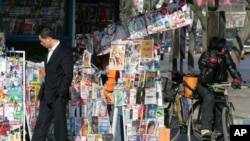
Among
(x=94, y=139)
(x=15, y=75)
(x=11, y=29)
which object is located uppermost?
(x=11, y=29)

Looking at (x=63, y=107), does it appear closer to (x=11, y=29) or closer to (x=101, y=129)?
(x=101, y=129)

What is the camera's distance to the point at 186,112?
1045cm

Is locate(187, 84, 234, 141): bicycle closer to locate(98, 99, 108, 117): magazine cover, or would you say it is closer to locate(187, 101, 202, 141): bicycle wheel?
locate(187, 101, 202, 141): bicycle wheel

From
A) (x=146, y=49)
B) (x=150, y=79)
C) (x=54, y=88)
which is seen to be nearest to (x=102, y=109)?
(x=150, y=79)

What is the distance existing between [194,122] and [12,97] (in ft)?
9.70

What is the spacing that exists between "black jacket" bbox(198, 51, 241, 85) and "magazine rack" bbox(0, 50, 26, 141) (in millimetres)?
2676

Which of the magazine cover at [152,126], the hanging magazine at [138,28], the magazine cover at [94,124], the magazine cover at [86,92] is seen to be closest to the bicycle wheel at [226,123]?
the magazine cover at [152,126]

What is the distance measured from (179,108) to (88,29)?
7.35 feet

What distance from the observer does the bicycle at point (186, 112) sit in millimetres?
10008

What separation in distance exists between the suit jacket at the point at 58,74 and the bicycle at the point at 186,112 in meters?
2.51

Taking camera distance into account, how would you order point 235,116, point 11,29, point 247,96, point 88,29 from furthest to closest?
1. point 247,96
2. point 235,116
3. point 88,29
4. point 11,29

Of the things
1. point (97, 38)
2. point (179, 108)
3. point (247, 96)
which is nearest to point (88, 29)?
point (97, 38)

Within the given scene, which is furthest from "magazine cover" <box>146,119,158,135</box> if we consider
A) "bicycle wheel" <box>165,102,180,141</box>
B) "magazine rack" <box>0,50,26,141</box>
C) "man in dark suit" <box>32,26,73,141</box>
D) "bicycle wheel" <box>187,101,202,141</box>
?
"magazine rack" <box>0,50,26,141</box>

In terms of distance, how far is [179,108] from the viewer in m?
10.4
